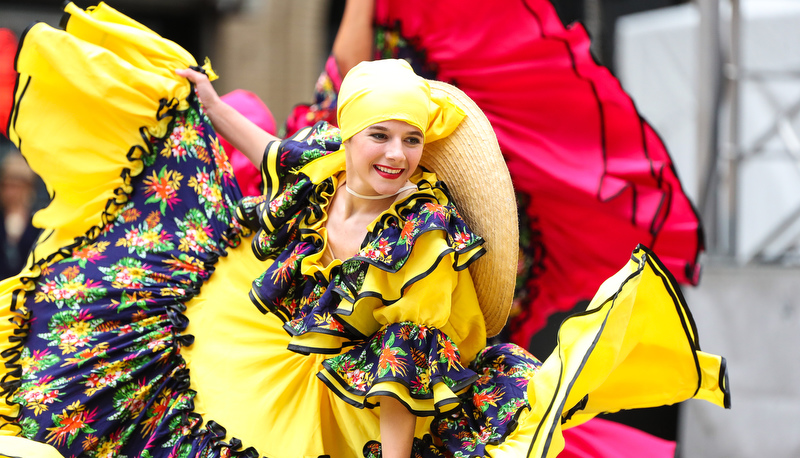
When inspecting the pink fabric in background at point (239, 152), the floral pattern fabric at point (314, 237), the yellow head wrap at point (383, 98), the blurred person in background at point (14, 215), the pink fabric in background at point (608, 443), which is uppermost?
the yellow head wrap at point (383, 98)

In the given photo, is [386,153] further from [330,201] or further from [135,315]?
[135,315]

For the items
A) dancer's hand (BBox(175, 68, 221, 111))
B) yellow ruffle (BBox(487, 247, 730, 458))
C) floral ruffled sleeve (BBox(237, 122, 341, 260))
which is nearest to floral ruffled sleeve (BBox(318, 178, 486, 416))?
yellow ruffle (BBox(487, 247, 730, 458))

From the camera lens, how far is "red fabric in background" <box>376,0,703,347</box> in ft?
9.30

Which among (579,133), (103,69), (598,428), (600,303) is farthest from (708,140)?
(103,69)

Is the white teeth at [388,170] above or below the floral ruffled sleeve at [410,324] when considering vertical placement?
above

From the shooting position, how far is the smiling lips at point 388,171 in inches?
78.1

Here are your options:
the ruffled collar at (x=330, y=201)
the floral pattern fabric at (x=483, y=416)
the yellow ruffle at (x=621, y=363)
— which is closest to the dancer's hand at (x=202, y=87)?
the ruffled collar at (x=330, y=201)

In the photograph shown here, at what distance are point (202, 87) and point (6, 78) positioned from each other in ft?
2.34

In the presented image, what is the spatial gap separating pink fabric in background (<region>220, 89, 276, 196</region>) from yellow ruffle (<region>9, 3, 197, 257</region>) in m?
0.59

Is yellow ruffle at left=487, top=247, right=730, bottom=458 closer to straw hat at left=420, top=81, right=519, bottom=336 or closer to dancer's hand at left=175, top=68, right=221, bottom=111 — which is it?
straw hat at left=420, top=81, right=519, bottom=336

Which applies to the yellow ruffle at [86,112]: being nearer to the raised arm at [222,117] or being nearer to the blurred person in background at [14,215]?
the raised arm at [222,117]

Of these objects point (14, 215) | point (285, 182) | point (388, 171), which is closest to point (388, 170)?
point (388, 171)

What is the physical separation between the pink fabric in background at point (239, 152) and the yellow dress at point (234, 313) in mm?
606

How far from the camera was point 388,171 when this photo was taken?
1983 mm
